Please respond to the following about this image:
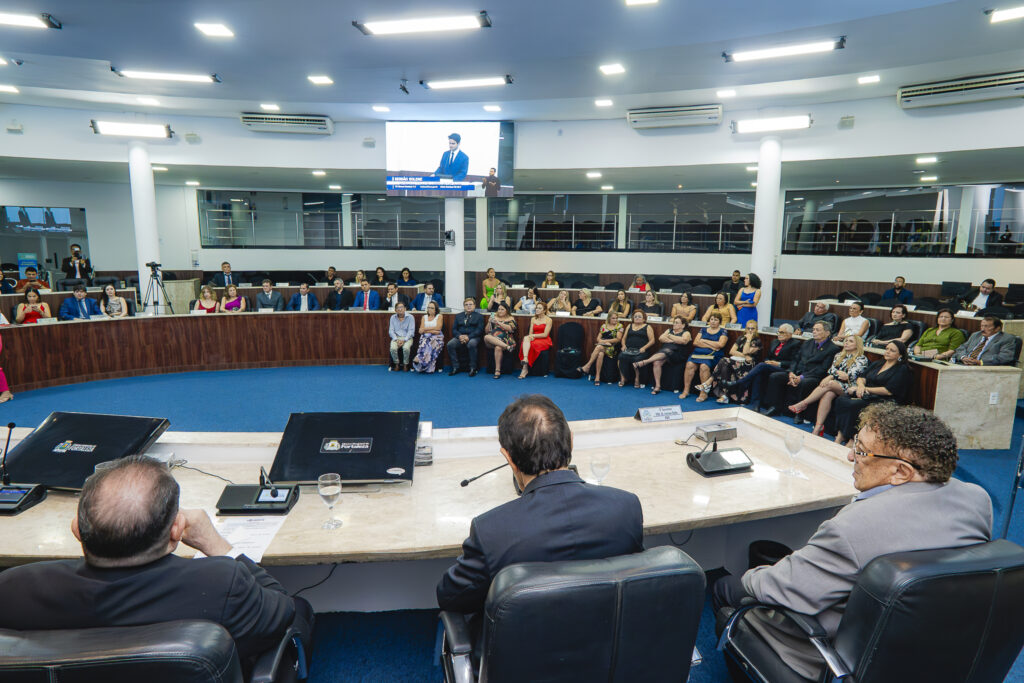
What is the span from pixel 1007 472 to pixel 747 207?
9.26 m

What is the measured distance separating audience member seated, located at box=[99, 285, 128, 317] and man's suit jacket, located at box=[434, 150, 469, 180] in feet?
16.3

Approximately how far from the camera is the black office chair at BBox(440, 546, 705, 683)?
1101 millimetres

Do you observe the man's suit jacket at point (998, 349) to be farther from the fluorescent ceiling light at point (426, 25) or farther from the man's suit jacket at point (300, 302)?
the man's suit jacket at point (300, 302)

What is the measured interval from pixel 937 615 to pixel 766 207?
7948mm

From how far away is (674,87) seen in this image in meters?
6.79

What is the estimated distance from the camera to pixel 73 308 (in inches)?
297

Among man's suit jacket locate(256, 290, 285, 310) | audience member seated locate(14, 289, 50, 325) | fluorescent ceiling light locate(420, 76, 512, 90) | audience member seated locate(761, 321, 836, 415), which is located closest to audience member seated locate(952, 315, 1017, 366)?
audience member seated locate(761, 321, 836, 415)

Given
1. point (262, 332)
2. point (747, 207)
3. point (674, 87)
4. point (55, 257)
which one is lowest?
point (262, 332)

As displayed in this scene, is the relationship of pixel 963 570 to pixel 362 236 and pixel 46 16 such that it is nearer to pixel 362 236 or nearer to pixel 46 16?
pixel 46 16

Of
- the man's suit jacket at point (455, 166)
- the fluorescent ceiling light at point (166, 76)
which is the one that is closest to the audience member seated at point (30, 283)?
the fluorescent ceiling light at point (166, 76)

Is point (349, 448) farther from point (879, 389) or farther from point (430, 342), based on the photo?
point (430, 342)

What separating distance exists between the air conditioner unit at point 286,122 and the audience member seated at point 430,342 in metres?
3.67

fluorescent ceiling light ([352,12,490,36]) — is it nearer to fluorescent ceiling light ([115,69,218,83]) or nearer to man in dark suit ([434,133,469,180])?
fluorescent ceiling light ([115,69,218,83])

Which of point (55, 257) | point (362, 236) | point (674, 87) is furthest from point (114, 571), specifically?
point (55, 257)
